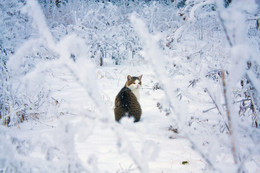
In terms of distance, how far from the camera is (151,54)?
1.52 ft

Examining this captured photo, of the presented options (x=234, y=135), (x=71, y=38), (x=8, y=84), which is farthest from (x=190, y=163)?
(x=8, y=84)

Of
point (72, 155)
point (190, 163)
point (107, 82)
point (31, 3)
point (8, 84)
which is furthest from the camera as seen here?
point (107, 82)

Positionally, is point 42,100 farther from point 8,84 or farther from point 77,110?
point 77,110

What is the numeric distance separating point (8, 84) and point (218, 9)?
270 centimetres

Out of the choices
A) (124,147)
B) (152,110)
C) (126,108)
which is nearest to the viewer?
(124,147)

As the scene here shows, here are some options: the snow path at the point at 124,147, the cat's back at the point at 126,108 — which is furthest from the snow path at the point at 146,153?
the cat's back at the point at 126,108

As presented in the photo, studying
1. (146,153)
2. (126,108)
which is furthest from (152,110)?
(146,153)

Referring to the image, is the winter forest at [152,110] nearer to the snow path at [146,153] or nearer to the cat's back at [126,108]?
the snow path at [146,153]

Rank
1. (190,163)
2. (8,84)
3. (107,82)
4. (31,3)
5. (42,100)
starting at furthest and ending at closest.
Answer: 1. (107,82)
2. (42,100)
3. (8,84)
4. (190,163)
5. (31,3)

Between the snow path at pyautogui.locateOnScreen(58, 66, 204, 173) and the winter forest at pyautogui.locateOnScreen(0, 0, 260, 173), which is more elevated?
the winter forest at pyautogui.locateOnScreen(0, 0, 260, 173)

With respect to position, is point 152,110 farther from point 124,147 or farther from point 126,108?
point 124,147

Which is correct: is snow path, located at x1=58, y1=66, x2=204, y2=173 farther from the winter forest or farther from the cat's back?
the cat's back

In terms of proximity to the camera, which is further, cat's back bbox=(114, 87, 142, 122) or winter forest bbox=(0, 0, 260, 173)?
cat's back bbox=(114, 87, 142, 122)

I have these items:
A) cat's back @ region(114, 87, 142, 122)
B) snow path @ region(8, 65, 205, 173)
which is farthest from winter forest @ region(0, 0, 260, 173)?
cat's back @ region(114, 87, 142, 122)
